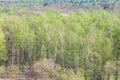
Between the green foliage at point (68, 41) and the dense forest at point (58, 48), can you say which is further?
the green foliage at point (68, 41)

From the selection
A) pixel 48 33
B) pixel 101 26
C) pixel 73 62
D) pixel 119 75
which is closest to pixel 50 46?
pixel 48 33

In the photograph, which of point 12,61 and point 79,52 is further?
point 12,61

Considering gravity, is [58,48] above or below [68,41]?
below

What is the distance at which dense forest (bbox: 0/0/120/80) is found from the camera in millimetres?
32312

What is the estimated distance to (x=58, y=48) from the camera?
37812 millimetres

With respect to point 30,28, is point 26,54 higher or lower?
lower

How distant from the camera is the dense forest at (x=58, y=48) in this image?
32.3m

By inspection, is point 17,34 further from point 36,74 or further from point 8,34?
point 36,74

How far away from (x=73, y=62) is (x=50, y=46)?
13.3ft

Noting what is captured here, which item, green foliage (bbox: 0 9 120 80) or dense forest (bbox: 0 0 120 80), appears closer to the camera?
dense forest (bbox: 0 0 120 80)

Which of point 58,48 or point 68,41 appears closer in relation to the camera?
point 68,41

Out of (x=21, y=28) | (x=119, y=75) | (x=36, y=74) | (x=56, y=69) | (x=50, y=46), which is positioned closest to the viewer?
(x=119, y=75)

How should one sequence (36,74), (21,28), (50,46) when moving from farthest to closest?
(21,28) < (50,46) < (36,74)

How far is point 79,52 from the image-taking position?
117 feet
